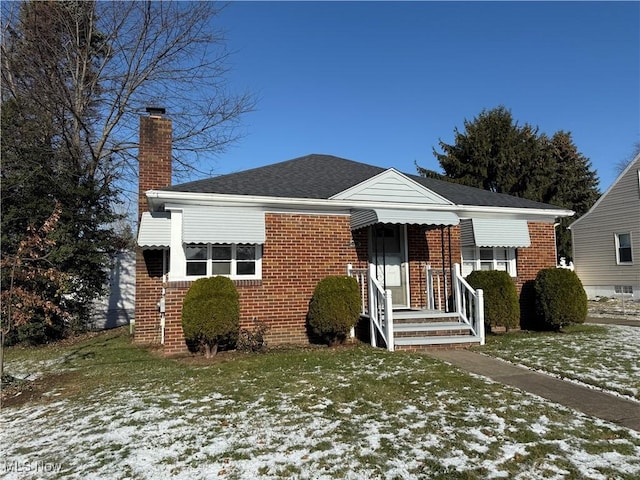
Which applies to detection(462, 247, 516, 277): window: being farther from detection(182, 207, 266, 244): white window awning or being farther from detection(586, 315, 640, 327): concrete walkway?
detection(182, 207, 266, 244): white window awning

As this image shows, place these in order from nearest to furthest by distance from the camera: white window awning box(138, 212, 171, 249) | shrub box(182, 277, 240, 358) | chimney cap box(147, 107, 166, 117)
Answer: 1. shrub box(182, 277, 240, 358)
2. white window awning box(138, 212, 171, 249)
3. chimney cap box(147, 107, 166, 117)

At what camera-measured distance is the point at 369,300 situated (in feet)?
29.3

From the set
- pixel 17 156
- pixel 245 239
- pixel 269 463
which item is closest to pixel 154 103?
pixel 17 156

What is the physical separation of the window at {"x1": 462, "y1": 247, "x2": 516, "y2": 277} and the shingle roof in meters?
1.22

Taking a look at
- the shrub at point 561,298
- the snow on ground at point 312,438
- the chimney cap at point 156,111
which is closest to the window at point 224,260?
the snow on ground at point 312,438

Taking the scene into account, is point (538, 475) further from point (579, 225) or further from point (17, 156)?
point (579, 225)

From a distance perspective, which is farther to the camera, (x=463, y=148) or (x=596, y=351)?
(x=463, y=148)

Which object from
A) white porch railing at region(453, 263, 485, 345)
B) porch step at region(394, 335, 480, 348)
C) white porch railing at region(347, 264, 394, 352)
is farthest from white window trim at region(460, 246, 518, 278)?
white porch railing at region(347, 264, 394, 352)

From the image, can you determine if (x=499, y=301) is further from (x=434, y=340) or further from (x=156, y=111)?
(x=156, y=111)

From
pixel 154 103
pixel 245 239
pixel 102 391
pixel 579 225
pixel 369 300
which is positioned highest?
pixel 154 103

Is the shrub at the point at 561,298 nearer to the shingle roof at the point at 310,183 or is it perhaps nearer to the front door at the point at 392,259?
the shingle roof at the point at 310,183

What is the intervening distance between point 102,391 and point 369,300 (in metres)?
5.11

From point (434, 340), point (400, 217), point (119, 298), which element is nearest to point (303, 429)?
point (434, 340)

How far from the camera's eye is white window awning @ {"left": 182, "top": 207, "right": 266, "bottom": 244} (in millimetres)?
8461
